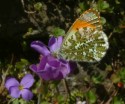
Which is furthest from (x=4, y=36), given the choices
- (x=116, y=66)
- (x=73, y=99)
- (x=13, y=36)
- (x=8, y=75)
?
(x=116, y=66)

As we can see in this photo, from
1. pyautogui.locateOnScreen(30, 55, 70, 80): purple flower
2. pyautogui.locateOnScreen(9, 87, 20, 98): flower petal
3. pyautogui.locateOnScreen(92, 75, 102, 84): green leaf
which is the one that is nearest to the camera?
pyautogui.locateOnScreen(30, 55, 70, 80): purple flower

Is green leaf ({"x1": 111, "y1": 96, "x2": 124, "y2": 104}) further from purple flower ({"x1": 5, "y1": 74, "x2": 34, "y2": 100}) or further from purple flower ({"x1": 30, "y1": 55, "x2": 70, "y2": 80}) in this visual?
purple flower ({"x1": 30, "y1": 55, "x2": 70, "y2": 80})

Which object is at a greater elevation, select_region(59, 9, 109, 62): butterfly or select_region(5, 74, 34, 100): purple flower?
select_region(59, 9, 109, 62): butterfly

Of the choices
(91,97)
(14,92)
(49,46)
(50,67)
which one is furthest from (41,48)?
(91,97)

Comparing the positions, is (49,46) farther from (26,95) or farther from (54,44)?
(26,95)

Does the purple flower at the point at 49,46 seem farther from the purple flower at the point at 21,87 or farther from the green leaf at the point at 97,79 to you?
the green leaf at the point at 97,79

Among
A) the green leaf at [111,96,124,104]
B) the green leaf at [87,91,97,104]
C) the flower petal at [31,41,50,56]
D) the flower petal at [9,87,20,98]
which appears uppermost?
the flower petal at [31,41,50,56]

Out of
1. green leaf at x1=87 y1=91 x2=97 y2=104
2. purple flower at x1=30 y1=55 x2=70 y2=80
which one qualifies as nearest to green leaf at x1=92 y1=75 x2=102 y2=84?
green leaf at x1=87 y1=91 x2=97 y2=104
